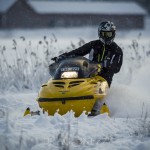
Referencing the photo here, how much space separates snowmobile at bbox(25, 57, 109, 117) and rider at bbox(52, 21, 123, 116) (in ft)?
1.52

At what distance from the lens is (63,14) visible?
64125 millimetres

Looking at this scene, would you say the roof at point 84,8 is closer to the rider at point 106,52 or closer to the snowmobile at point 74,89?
the rider at point 106,52

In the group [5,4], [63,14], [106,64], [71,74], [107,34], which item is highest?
[5,4]

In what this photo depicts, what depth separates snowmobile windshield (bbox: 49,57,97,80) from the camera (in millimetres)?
9094

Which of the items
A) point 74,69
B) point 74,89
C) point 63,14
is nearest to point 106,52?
point 74,69

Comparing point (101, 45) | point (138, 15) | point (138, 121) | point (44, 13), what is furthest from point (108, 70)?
point (138, 15)

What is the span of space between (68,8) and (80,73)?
56778mm

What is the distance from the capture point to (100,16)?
212 ft

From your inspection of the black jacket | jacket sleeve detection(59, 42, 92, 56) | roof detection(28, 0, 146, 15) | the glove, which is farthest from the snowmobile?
roof detection(28, 0, 146, 15)

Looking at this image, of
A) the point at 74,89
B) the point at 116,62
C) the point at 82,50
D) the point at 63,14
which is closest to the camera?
the point at 74,89

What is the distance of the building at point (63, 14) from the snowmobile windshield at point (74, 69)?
4936 centimetres

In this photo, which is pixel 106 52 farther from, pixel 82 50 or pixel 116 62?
pixel 82 50

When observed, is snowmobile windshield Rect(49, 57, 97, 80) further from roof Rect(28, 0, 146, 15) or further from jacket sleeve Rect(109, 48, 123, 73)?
roof Rect(28, 0, 146, 15)

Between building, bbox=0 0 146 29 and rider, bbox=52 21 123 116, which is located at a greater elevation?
building, bbox=0 0 146 29
